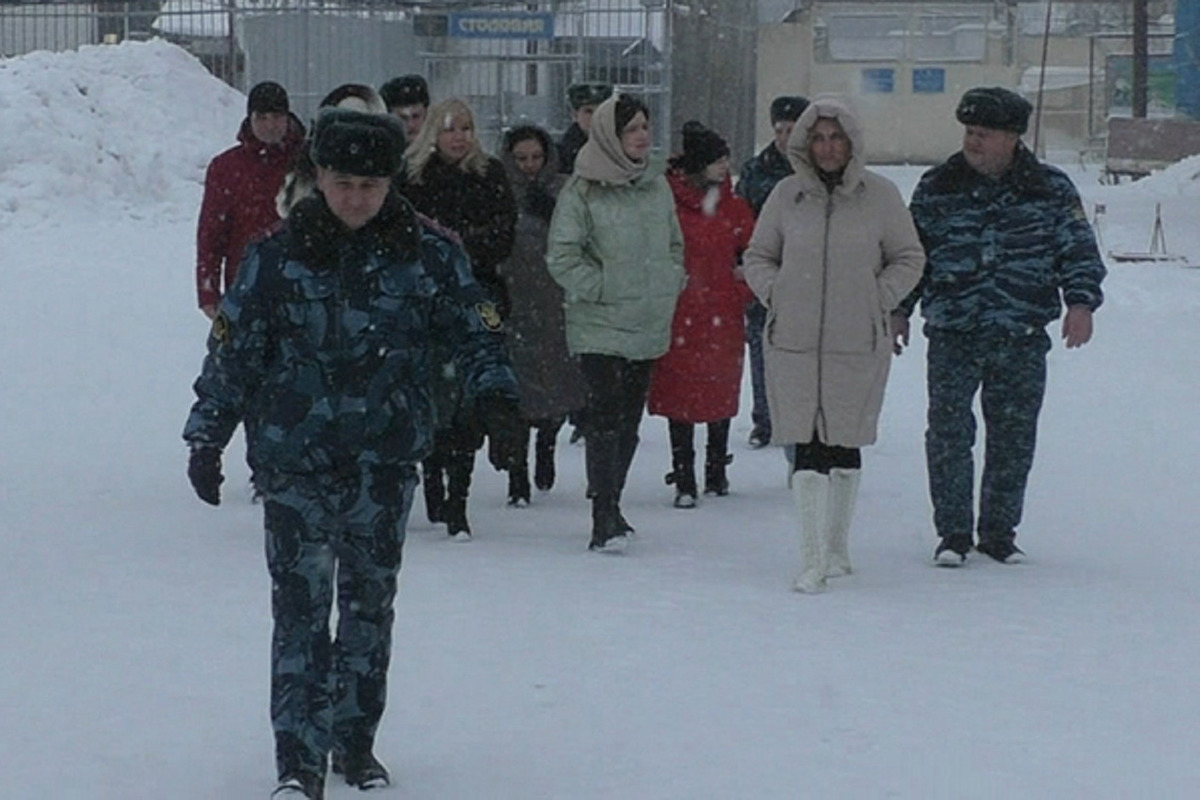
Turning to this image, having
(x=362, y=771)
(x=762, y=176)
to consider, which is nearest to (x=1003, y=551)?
(x=762, y=176)

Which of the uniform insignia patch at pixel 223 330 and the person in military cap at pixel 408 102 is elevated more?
the person in military cap at pixel 408 102

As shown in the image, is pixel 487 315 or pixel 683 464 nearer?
pixel 487 315

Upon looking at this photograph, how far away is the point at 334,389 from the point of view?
210 inches

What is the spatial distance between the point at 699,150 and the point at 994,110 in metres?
1.78

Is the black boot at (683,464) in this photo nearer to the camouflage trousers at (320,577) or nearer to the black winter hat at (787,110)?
the black winter hat at (787,110)

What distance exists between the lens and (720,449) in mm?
10500

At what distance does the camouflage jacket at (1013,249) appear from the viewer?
8.66m

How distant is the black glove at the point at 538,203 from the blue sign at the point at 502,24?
14.7 meters

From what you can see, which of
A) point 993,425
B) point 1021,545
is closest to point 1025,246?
point 993,425

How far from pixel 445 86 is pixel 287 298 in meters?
20.1

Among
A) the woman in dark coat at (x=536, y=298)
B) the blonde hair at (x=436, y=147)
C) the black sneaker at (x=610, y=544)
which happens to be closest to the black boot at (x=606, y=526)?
the black sneaker at (x=610, y=544)

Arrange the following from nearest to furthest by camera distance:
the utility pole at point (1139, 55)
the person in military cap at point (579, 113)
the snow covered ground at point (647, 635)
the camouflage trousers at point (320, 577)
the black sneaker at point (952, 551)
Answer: the camouflage trousers at point (320, 577) → the snow covered ground at point (647, 635) → the black sneaker at point (952, 551) → the person in military cap at point (579, 113) → the utility pole at point (1139, 55)

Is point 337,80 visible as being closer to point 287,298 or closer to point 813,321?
point 813,321

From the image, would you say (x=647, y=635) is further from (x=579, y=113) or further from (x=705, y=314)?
(x=579, y=113)
